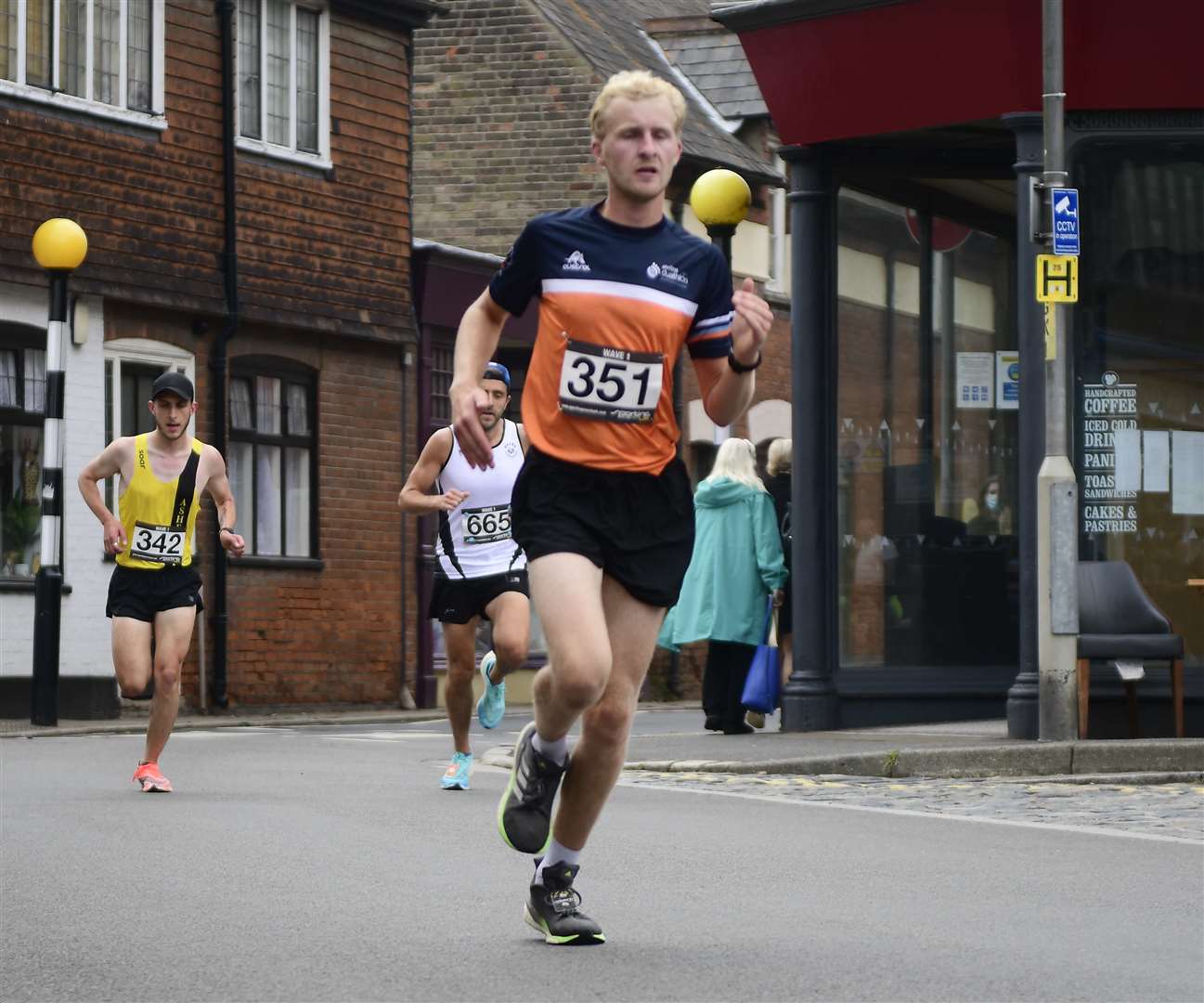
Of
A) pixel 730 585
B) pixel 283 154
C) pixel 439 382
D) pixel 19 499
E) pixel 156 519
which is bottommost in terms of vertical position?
pixel 730 585

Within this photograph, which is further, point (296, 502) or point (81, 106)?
point (296, 502)

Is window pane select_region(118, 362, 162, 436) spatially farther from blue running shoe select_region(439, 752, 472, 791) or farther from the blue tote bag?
blue running shoe select_region(439, 752, 472, 791)

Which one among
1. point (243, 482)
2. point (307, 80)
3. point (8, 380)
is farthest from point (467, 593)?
point (307, 80)

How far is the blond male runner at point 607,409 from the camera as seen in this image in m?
6.57

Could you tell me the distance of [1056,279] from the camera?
14109mm

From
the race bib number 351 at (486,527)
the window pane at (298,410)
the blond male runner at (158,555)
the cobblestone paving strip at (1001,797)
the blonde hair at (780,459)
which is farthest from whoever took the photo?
the window pane at (298,410)

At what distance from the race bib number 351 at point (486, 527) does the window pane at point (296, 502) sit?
477 inches

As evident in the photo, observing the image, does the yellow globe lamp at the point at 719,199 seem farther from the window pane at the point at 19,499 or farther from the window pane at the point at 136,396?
the window pane at the point at 136,396

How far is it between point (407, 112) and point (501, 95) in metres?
6.13

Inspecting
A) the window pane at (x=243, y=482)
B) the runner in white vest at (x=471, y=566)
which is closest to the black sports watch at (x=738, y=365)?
the runner in white vest at (x=471, y=566)

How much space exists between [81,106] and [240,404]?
3.36 m

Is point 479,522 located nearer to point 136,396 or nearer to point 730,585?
point 730,585

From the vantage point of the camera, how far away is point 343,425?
81.2ft

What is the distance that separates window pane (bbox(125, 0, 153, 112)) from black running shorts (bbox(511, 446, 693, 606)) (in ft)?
53.8
